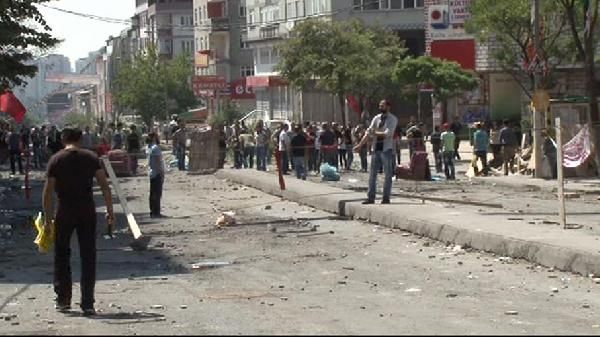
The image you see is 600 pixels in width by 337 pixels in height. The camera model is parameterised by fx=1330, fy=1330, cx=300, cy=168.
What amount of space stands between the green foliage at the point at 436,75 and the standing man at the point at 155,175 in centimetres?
3935

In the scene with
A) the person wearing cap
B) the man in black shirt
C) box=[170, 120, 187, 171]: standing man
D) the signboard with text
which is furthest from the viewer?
the signboard with text

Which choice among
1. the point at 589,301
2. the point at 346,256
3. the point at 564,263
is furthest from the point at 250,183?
the point at 589,301

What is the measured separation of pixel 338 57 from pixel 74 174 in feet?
189

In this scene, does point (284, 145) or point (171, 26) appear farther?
point (171, 26)

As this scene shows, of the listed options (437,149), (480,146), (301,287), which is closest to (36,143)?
(437,149)

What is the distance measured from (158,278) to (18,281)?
5.31 feet

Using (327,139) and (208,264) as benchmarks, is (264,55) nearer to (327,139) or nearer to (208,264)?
(327,139)

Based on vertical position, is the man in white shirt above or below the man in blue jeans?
below

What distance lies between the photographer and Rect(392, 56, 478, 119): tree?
64188 millimetres

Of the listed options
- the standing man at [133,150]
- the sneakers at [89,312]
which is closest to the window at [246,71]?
the standing man at [133,150]

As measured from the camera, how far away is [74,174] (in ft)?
40.1

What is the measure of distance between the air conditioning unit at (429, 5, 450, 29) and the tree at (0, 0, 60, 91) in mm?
28147

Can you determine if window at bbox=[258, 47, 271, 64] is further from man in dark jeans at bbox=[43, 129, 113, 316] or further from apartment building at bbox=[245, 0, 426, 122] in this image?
man in dark jeans at bbox=[43, 129, 113, 316]

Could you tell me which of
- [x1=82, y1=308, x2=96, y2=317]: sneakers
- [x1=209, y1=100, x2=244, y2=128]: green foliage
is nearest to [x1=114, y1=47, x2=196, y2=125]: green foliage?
[x1=209, y1=100, x2=244, y2=128]: green foliage
